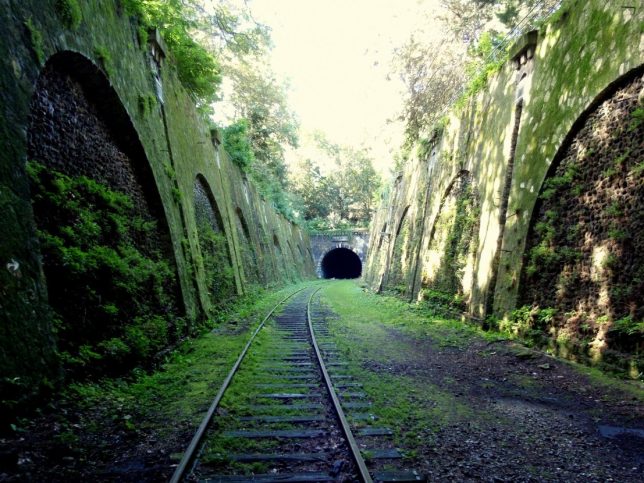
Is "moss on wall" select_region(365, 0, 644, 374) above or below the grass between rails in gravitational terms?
above

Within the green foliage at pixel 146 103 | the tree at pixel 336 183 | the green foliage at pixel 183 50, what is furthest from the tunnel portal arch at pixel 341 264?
the green foliage at pixel 146 103

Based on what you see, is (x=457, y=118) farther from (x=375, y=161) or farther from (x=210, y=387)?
(x=375, y=161)

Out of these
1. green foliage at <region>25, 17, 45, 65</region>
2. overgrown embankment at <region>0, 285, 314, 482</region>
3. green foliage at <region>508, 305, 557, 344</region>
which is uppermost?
green foliage at <region>25, 17, 45, 65</region>

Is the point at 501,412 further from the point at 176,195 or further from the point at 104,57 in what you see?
the point at 176,195

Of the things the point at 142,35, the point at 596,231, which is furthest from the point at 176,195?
the point at 596,231

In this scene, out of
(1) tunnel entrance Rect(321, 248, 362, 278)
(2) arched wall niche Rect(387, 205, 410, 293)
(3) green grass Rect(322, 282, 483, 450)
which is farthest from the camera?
(1) tunnel entrance Rect(321, 248, 362, 278)

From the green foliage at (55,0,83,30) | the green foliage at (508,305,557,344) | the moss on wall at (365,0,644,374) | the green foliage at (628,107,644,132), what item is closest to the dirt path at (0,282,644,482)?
the green foliage at (508,305,557,344)

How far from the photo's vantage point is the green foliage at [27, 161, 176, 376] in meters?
5.71

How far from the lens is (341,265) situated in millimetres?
60531

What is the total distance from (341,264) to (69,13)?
54861 millimetres

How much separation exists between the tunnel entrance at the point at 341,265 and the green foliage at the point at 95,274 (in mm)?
46659

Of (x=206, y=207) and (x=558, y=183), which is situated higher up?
(x=206, y=207)

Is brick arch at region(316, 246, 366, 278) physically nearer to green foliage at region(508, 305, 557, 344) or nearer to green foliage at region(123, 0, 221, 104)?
green foliage at region(123, 0, 221, 104)

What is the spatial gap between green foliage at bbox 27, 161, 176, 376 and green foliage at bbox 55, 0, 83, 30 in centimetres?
223
